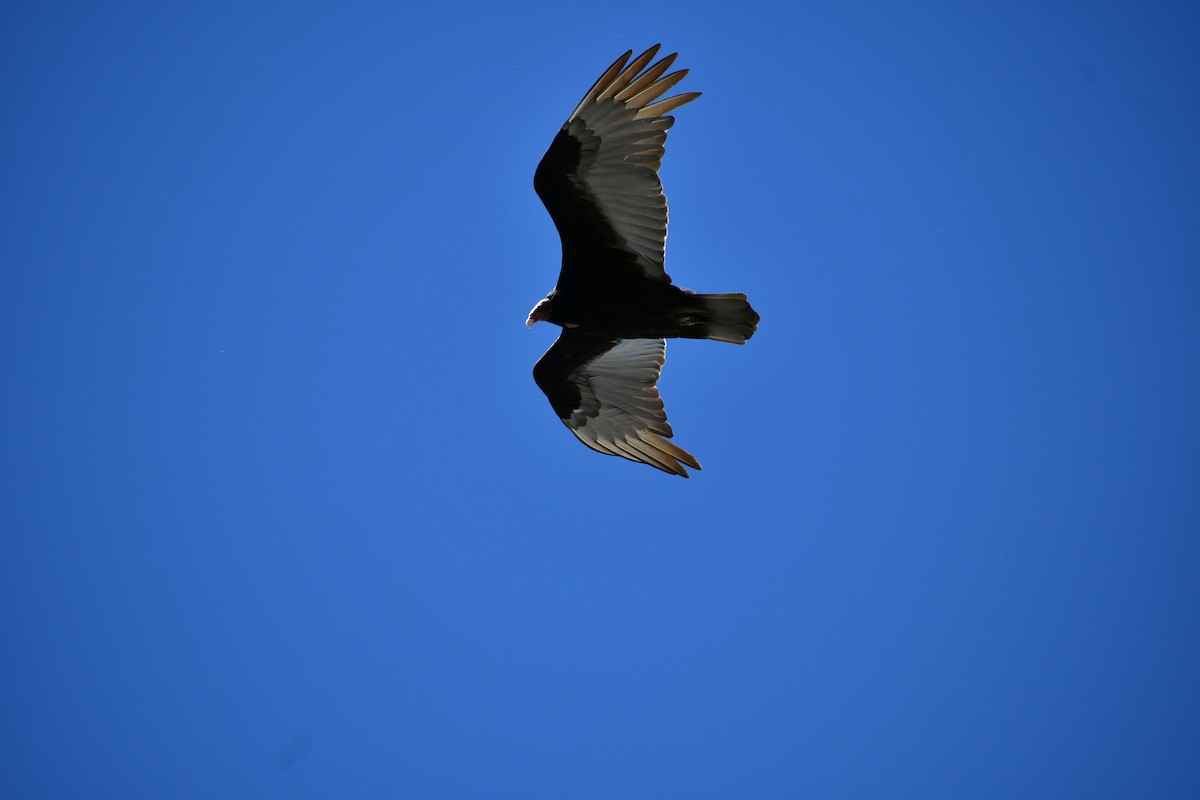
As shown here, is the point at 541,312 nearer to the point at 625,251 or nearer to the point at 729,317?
the point at 625,251

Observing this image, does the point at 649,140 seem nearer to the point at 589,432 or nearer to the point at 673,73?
the point at 673,73

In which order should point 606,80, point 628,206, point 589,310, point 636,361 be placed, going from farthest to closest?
1. point 636,361
2. point 589,310
3. point 628,206
4. point 606,80

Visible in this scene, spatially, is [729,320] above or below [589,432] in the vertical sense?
above

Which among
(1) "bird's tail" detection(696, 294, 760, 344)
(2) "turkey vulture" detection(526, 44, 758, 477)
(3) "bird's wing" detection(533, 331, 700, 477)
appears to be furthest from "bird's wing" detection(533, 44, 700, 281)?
(3) "bird's wing" detection(533, 331, 700, 477)

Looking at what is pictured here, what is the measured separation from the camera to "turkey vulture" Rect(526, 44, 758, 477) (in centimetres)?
636

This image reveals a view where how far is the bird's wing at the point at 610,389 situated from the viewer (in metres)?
7.86

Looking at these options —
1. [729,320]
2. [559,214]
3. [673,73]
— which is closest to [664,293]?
[729,320]

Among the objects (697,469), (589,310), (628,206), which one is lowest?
(697,469)

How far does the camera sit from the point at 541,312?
7.18 meters

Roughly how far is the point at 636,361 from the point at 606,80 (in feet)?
8.48

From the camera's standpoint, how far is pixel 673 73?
247 inches

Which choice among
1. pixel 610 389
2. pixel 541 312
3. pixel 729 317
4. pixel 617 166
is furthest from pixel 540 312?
pixel 729 317

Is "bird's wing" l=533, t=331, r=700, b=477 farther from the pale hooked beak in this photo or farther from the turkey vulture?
the pale hooked beak

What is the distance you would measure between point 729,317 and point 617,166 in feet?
4.60
